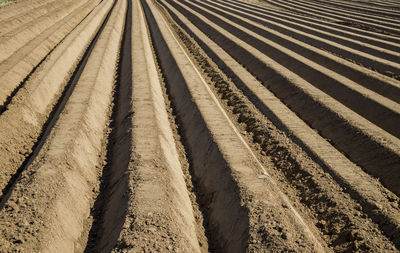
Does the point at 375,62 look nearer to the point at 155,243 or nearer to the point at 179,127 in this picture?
the point at 179,127

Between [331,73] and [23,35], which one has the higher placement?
[23,35]

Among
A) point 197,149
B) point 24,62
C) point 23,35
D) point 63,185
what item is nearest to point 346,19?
point 197,149

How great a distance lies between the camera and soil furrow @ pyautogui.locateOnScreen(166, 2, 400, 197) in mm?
6812

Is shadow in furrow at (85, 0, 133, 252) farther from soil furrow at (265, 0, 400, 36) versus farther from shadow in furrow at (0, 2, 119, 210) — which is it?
soil furrow at (265, 0, 400, 36)

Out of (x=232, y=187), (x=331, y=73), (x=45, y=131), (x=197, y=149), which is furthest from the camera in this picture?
(x=331, y=73)

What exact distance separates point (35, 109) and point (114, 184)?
4300 millimetres

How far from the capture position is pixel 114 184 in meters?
5.96

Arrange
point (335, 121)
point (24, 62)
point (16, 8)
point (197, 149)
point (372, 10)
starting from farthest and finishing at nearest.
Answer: point (372, 10) → point (16, 8) → point (24, 62) → point (335, 121) → point (197, 149)

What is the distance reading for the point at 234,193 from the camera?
18.3 feet

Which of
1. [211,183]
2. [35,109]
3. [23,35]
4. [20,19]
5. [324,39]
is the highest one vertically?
[20,19]

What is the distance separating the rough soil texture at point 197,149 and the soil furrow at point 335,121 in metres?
0.04

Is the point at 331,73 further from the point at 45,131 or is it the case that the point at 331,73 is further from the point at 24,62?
the point at 24,62

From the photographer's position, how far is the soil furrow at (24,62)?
9484 millimetres

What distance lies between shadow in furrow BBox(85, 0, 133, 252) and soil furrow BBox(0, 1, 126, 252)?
0.56ft
